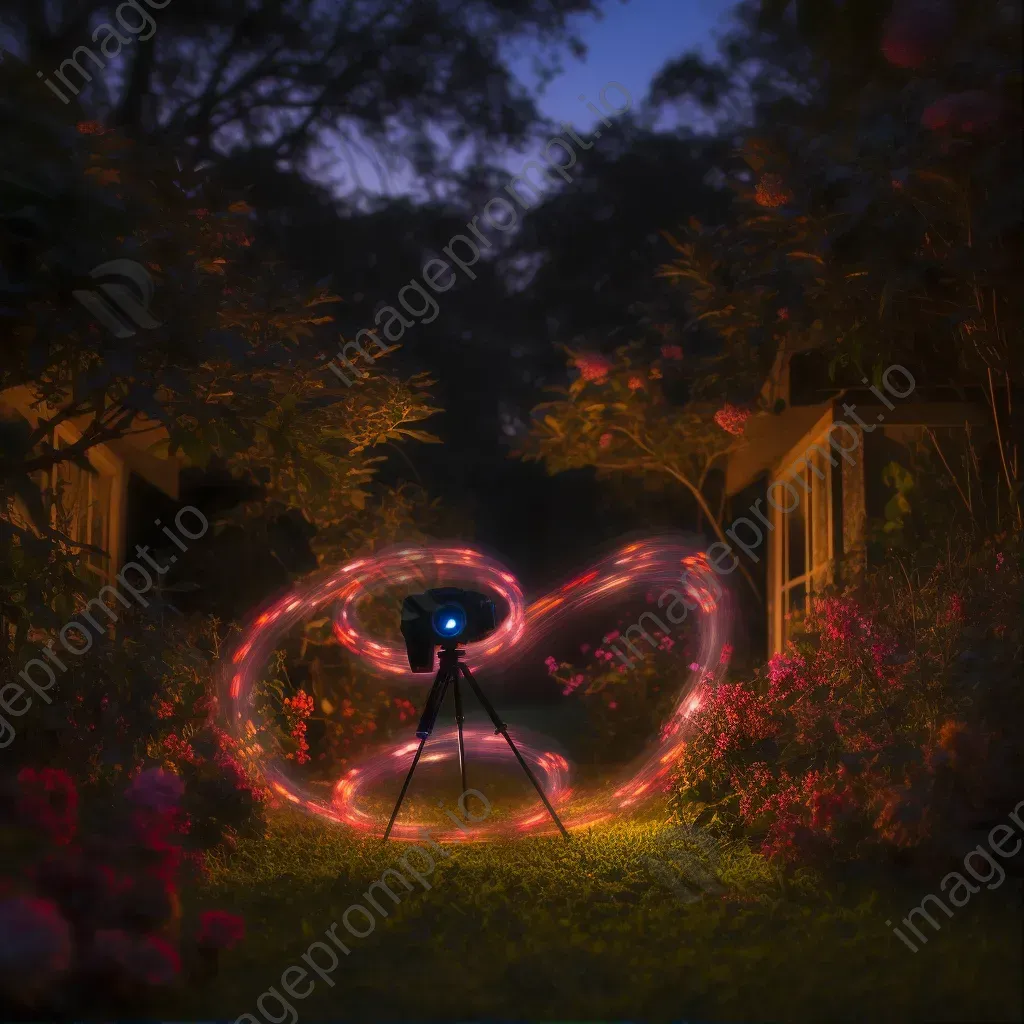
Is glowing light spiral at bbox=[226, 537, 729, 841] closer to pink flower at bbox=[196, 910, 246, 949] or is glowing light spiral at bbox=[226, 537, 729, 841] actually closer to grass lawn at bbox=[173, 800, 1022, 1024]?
grass lawn at bbox=[173, 800, 1022, 1024]

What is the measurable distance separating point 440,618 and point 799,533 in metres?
4.63

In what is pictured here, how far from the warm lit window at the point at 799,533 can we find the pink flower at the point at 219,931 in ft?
15.5

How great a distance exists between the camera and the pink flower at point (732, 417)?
7672 mm

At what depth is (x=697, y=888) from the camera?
14.9 ft

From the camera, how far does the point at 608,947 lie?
3684 millimetres

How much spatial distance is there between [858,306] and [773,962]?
119 inches

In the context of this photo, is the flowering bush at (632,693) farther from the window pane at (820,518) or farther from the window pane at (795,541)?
the window pane at (820,518)

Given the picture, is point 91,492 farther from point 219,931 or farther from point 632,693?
point 219,931

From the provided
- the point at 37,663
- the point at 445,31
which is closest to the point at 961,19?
the point at 37,663

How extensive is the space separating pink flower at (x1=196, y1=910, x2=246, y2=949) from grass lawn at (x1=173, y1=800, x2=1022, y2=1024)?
0.45ft

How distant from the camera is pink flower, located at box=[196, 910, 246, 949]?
3.16 meters

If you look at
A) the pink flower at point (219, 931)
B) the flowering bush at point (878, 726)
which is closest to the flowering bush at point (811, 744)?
the flowering bush at point (878, 726)

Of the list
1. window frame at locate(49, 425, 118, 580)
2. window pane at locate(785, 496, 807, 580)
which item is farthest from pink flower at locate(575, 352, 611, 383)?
window frame at locate(49, 425, 118, 580)

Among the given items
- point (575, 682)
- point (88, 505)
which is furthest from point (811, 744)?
point (575, 682)
